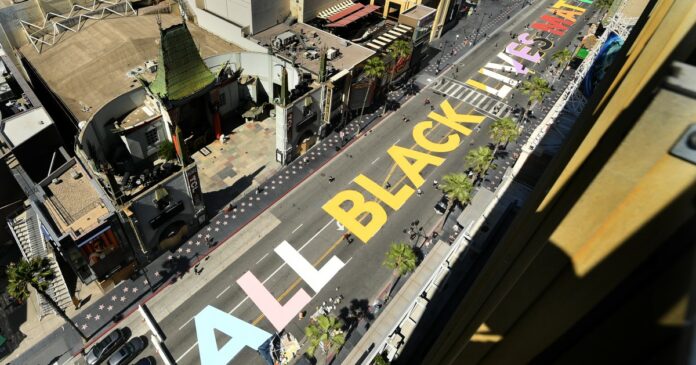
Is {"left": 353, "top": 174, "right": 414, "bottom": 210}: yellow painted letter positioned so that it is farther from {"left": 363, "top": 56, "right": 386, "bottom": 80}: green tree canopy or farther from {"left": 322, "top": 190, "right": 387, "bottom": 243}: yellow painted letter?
{"left": 363, "top": 56, "right": 386, "bottom": 80}: green tree canopy

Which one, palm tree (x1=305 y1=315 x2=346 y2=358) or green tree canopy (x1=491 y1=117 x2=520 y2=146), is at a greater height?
green tree canopy (x1=491 y1=117 x2=520 y2=146)

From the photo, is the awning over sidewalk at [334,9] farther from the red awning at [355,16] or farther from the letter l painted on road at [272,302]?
the letter l painted on road at [272,302]

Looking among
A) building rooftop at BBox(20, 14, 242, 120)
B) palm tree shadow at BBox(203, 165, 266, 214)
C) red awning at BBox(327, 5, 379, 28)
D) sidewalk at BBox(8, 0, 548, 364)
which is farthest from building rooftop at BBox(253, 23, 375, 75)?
palm tree shadow at BBox(203, 165, 266, 214)

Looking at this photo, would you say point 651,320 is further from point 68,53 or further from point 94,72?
point 68,53

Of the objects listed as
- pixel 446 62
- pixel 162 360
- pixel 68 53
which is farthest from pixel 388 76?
pixel 162 360

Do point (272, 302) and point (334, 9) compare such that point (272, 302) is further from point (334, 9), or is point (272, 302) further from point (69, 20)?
point (334, 9)

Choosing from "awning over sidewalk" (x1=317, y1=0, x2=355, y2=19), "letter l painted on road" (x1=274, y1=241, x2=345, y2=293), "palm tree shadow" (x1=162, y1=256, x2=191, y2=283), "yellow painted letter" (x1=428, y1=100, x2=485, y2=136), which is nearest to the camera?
"palm tree shadow" (x1=162, y1=256, x2=191, y2=283)
